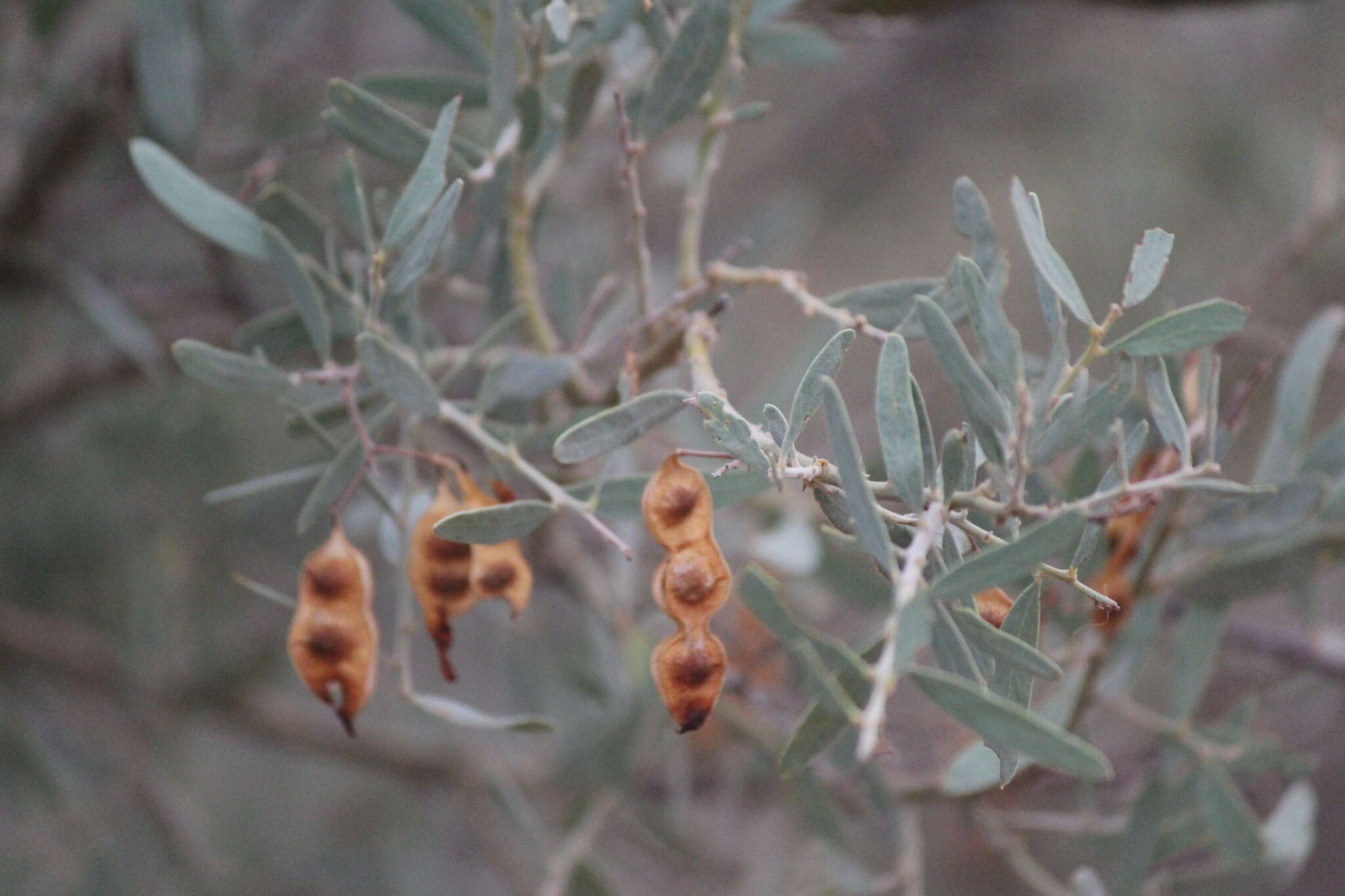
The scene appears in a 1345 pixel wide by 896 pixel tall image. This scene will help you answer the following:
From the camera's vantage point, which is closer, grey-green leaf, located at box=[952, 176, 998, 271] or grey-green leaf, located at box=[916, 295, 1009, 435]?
grey-green leaf, located at box=[916, 295, 1009, 435]

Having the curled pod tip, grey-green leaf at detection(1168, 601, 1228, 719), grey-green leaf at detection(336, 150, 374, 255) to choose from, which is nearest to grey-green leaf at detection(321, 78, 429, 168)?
grey-green leaf at detection(336, 150, 374, 255)

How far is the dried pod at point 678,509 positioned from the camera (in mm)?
435

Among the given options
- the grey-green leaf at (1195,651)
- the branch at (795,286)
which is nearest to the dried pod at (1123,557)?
the grey-green leaf at (1195,651)

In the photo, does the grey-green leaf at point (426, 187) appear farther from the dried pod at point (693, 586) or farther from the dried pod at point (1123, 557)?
the dried pod at point (1123, 557)

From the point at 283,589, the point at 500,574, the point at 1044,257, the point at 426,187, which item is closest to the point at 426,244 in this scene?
the point at 426,187

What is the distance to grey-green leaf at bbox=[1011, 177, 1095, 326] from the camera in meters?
0.41

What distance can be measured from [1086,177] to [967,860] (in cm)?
151

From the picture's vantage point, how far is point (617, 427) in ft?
1.53

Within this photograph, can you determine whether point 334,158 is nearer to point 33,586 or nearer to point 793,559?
point 33,586

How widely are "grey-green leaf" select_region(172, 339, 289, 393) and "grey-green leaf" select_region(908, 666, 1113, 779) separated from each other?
347 mm

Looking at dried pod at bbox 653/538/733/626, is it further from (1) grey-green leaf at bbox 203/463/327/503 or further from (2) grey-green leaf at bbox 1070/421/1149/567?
(1) grey-green leaf at bbox 203/463/327/503

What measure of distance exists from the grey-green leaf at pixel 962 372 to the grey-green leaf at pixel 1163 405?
8cm

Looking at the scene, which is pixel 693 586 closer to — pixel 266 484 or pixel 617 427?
pixel 617 427

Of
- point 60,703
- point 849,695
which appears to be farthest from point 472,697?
point 849,695
